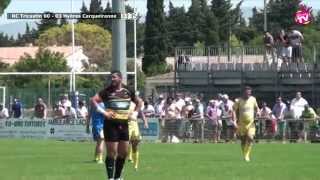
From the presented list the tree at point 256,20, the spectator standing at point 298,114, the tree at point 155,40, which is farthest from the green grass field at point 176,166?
the tree at point 256,20

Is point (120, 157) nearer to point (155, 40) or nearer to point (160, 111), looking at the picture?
point (160, 111)

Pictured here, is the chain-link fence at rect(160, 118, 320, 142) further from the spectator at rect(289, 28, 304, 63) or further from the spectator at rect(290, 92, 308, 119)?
the spectator at rect(289, 28, 304, 63)

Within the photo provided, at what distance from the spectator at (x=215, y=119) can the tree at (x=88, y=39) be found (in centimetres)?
8300

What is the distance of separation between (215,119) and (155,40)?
6954 centimetres

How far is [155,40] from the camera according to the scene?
11056 cm

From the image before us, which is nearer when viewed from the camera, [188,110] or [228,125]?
[228,125]

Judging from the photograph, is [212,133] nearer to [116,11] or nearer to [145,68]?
[116,11]

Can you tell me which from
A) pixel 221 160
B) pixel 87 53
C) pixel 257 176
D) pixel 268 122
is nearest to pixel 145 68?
pixel 87 53

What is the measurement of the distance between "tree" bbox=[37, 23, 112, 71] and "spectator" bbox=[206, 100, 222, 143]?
272 ft

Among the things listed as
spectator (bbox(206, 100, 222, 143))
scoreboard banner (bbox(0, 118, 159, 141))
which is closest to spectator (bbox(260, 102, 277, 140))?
spectator (bbox(206, 100, 222, 143))

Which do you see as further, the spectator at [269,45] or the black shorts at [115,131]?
the spectator at [269,45]

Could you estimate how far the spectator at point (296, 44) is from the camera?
4424 cm

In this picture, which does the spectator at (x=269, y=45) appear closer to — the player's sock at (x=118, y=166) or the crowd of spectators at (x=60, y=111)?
the crowd of spectators at (x=60, y=111)

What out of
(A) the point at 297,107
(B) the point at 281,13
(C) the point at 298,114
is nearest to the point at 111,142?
(C) the point at 298,114
